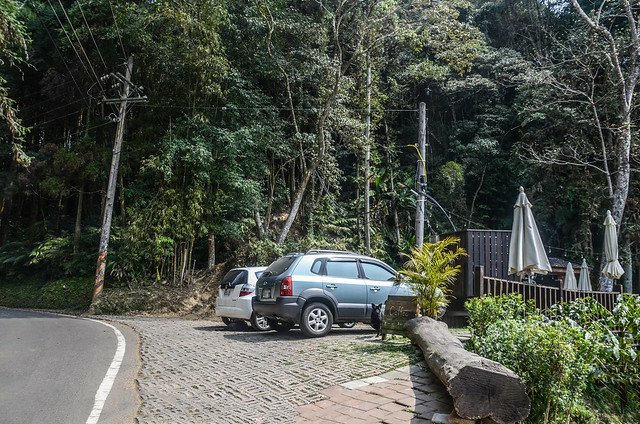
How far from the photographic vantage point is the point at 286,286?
10305mm

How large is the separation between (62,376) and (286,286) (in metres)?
4.34

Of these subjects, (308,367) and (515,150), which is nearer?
(308,367)

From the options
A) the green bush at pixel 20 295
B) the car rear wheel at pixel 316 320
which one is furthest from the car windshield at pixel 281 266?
the green bush at pixel 20 295

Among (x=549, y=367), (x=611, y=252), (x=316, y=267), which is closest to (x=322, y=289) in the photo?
(x=316, y=267)

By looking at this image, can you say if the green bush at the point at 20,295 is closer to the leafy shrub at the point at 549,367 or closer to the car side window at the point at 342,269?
the car side window at the point at 342,269

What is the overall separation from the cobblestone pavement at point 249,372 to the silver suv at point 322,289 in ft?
1.53

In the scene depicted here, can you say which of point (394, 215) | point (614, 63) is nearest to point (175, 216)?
point (394, 215)

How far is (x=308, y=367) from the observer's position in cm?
723

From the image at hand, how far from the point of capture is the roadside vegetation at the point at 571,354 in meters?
4.86

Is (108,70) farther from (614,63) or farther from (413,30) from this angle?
(614,63)

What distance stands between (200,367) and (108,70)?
19.4 m

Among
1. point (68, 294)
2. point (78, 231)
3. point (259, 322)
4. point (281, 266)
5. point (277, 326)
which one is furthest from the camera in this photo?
point (78, 231)

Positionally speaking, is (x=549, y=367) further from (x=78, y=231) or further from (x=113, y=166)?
(x=78, y=231)

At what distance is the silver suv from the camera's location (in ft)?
33.8
